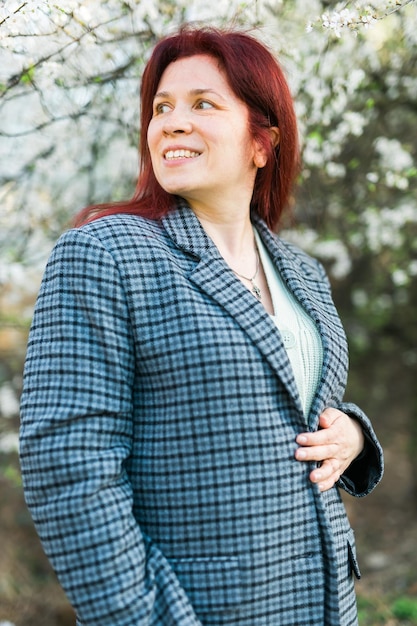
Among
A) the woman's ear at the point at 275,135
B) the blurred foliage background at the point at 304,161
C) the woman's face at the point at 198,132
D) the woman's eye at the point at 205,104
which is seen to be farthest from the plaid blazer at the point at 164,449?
the blurred foliage background at the point at 304,161

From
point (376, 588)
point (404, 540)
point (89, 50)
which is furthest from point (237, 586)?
point (404, 540)

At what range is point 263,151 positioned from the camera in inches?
78.0

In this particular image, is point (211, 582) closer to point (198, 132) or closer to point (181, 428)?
point (181, 428)

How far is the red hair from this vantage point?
185 centimetres

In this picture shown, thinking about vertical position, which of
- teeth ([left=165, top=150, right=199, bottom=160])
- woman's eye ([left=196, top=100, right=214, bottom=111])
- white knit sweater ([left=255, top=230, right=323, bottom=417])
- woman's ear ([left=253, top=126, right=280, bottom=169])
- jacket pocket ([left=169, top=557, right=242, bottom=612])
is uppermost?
woman's eye ([left=196, top=100, right=214, bottom=111])

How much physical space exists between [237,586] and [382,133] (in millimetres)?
3061

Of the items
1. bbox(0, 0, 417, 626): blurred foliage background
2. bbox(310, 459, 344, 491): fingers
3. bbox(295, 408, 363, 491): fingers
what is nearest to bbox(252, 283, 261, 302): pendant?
bbox(295, 408, 363, 491): fingers

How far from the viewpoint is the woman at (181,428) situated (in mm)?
1358

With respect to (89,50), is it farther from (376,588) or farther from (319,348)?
(376,588)

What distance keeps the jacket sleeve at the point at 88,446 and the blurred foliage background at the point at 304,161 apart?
800 mm

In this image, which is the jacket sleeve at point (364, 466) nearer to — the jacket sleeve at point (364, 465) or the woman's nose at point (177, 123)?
the jacket sleeve at point (364, 465)

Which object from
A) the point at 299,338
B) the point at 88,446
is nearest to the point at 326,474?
the point at 299,338

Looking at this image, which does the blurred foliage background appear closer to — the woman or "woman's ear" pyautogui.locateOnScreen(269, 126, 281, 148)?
"woman's ear" pyautogui.locateOnScreen(269, 126, 281, 148)

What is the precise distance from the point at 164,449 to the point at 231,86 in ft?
3.14
